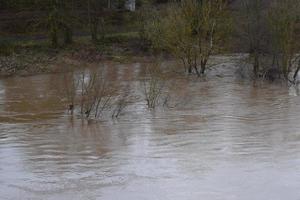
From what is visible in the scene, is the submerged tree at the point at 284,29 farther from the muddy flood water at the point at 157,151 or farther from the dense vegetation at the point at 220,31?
the muddy flood water at the point at 157,151

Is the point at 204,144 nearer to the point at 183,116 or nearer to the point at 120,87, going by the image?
the point at 183,116

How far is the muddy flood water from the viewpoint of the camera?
33.2ft

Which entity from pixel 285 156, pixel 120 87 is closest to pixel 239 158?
pixel 285 156

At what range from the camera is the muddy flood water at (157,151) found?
10109 mm

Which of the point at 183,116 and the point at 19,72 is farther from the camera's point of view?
the point at 19,72

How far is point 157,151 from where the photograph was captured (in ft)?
42.5

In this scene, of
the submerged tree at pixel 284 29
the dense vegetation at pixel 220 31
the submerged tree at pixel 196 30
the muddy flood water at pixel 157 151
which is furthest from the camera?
the submerged tree at pixel 196 30

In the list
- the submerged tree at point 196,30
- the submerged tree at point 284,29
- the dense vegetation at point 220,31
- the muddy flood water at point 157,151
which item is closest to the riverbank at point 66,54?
the dense vegetation at point 220,31

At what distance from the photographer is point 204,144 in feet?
44.5

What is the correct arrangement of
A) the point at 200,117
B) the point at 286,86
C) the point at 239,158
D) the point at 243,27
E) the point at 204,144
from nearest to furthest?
1. the point at 239,158
2. the point at 204,144
3. the point at 200,117
4. the point at 286,86
5. the point at 243,27

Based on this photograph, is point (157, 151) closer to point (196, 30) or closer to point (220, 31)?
point (196, 30)

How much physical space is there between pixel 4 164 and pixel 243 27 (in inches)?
740

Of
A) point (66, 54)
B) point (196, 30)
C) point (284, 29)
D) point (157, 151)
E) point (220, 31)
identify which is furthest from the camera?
point (66, 54)

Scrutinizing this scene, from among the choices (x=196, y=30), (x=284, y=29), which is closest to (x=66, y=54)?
(x=196, y=30)
